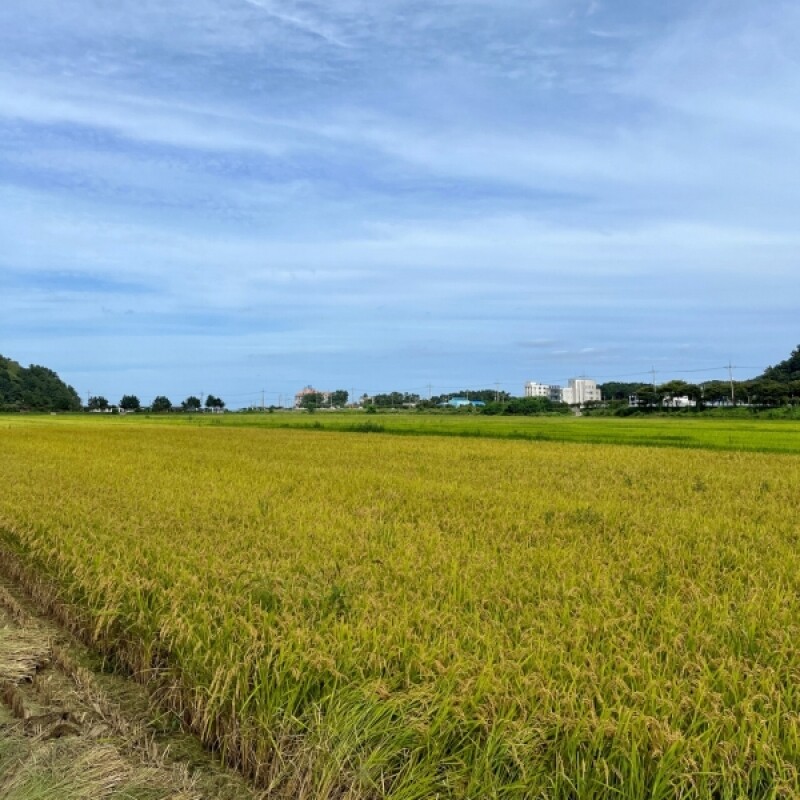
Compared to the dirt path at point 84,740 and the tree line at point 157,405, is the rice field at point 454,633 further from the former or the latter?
the tree line at point 157,405

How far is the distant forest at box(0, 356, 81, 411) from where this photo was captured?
333 ft

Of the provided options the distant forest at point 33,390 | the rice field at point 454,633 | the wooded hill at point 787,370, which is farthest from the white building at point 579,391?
the rice field at point 454,633

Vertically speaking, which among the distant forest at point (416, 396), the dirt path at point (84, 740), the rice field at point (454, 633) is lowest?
the dirt path at point (84, 740)

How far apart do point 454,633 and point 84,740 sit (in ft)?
5.44

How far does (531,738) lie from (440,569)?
2041mm

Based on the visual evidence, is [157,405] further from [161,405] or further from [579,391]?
[579,391]

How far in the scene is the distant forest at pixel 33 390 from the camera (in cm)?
10144

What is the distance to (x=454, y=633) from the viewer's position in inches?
116

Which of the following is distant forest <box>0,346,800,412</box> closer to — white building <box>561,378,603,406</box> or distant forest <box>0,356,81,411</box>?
distant forest <box>0,356,81,411</box>

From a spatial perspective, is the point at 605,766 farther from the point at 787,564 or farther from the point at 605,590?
the point at 787,564

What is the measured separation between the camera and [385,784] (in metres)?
2.21

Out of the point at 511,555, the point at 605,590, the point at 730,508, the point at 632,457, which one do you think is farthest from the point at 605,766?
the point at 632,457

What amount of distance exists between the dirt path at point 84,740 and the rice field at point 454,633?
140 millimetres

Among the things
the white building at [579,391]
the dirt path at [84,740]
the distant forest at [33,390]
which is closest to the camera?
the dirt path at [84,740]
